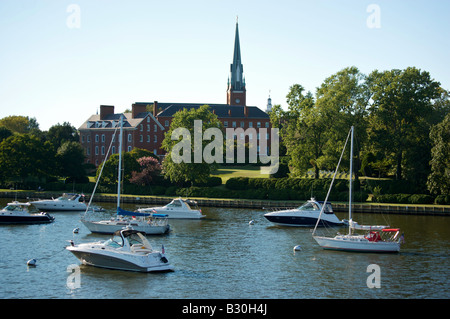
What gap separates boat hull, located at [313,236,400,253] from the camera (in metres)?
43.7

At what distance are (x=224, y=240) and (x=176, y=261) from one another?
10257 millimetres

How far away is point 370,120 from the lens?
8712cm

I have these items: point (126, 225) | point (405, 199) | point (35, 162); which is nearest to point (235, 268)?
point (126, 225)

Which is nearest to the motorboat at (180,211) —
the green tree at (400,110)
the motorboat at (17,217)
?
the motorboat at (17,217)

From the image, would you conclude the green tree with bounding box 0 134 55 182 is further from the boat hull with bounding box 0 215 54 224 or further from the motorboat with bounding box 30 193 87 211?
the boat hull with bounding box 0 215 54 224

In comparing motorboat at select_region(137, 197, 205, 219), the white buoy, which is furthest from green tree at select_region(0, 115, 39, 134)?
the white buoy

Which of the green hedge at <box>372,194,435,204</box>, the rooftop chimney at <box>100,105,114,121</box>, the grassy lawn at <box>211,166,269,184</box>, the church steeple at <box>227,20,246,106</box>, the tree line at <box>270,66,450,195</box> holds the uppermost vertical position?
the church steeple at <box>227,20,246,106</box>

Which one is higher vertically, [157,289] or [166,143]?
[166,143]

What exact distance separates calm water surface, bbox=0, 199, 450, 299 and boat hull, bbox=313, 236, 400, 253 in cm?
70

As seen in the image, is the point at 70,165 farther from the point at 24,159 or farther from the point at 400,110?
the point at 400,110
